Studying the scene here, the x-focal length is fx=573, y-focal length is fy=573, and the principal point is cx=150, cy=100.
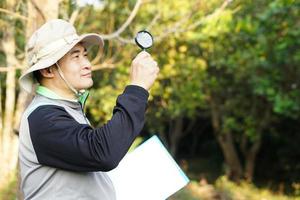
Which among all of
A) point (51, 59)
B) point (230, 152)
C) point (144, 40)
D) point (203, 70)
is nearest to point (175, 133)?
point (230, 152)

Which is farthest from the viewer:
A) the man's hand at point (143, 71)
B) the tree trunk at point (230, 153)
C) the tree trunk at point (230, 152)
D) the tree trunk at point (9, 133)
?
the tree trunk at point (230, 152)

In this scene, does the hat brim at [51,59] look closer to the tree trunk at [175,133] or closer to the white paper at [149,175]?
the white paper at [149,175]

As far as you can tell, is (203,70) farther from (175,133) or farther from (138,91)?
(138,91)

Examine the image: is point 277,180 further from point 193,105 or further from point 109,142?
point 109,142

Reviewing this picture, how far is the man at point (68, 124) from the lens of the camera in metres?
1.83

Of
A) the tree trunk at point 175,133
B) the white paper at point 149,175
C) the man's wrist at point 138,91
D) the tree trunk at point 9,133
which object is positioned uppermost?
the man's wrist at point 138,91

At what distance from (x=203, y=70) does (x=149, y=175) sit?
12108 mm

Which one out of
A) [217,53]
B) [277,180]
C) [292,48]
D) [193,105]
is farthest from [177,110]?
[277,180]

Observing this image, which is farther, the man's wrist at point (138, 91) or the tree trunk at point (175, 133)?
the tree trunk at point (175, 133)

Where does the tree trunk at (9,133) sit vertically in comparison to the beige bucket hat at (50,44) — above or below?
below

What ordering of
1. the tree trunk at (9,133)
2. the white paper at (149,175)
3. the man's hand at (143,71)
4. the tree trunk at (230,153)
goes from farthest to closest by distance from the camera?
the tree trunk at (230,153), the tree trunk at (9,133), the white paper at (149,175), the man's hand at (143,71)

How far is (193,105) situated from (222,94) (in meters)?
1.92

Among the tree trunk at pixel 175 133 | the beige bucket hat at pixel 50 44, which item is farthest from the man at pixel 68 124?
the tree trunk at pixel 175 133

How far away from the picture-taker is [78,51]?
2074mm
